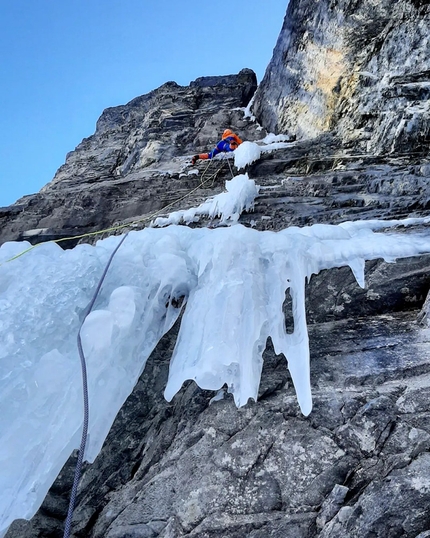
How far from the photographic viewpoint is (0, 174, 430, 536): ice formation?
2379mm

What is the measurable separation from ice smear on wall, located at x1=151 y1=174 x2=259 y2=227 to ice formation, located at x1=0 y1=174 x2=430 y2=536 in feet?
7.78

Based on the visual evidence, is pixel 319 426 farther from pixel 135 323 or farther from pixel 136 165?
pixel 136 165

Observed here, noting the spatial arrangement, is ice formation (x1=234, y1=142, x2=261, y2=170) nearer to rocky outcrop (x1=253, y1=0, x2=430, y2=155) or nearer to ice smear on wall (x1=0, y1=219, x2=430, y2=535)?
rocky outcrop (x1=253, y1=0, x2=430, y2=155)

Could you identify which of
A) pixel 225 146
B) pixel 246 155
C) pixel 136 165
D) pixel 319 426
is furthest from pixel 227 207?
pixel 136 165

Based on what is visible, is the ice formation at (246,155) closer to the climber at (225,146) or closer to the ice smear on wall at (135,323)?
the climber at (225,146)

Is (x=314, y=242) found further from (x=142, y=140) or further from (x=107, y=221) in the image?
(x=142, y=140)

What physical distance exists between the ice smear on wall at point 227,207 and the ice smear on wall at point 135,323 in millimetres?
2429

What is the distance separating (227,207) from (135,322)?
147 inches

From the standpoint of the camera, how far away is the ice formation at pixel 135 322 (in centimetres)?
238

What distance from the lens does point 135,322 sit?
9.93 ft

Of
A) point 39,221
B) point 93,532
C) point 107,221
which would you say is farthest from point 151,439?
point 39,221

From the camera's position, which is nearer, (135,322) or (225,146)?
(135,322)

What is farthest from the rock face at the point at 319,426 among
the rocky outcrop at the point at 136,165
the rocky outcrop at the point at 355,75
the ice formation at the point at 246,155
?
the rocky outcrop at the point at 136,165

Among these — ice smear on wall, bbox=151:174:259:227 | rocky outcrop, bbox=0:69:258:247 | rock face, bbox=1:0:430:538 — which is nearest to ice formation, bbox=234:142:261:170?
rocky outcrop, bbox=0:69:258:247
